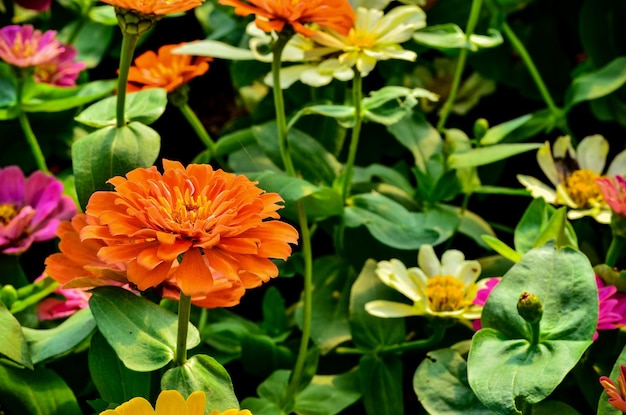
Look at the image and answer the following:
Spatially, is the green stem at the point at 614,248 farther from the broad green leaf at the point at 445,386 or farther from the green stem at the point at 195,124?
the green stem at the point at 195,124

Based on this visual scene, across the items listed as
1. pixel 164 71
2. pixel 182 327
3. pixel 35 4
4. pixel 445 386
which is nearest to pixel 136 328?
pixel 182 327

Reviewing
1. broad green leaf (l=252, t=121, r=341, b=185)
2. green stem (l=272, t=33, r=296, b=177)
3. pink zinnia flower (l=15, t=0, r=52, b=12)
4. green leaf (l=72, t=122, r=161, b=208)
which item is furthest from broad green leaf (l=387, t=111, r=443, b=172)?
pink zinnia flower (l=15, t=0, r=52, b=12)

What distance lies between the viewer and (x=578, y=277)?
701mm

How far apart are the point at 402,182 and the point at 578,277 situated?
339 mm

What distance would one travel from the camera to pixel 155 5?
66cm

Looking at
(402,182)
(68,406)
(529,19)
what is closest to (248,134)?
(402,182)

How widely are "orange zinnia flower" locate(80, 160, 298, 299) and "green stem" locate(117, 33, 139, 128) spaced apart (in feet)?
0.48

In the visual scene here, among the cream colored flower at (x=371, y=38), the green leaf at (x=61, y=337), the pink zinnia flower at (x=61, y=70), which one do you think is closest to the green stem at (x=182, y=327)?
the green leaf at (x=61, y=337)

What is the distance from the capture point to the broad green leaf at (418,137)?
1.02 metres

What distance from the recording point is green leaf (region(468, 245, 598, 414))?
0.64 m

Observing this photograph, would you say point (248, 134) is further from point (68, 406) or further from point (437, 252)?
point (68, 406)

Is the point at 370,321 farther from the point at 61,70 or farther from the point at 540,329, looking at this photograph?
the point at 61,70

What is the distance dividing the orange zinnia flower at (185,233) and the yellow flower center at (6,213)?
1.17 ft

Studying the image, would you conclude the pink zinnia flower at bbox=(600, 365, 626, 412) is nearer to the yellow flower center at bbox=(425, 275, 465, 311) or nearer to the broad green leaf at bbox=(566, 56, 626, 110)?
the yellow flower center at bbox=(425, 275, 465, 311)
